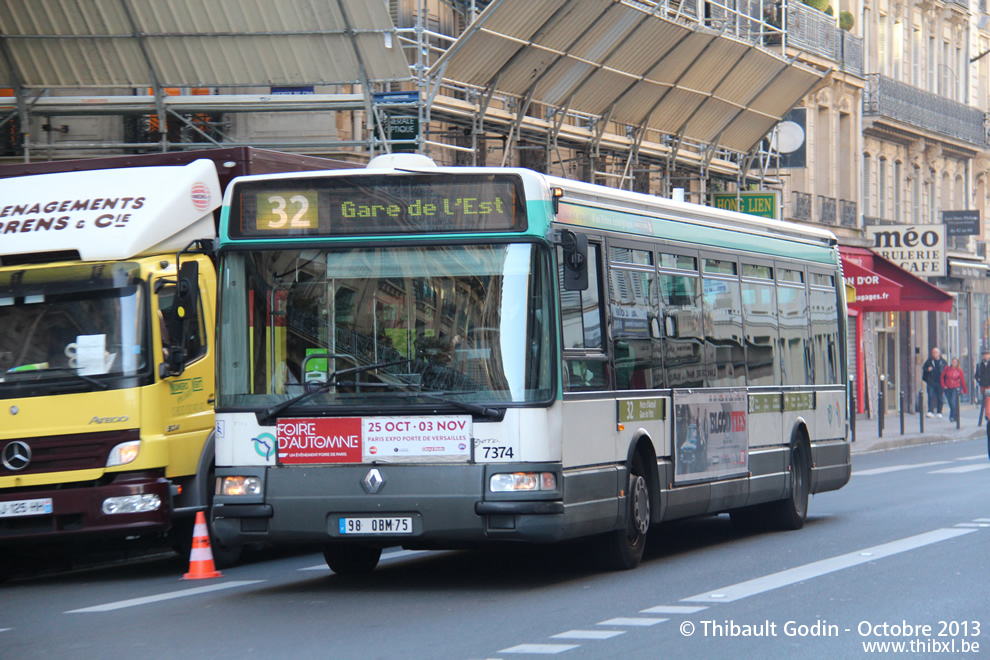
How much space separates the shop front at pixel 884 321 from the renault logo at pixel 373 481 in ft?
84.4

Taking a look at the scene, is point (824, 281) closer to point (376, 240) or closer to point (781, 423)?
point (781, 423)

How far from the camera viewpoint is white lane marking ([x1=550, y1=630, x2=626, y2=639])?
27.3 ft

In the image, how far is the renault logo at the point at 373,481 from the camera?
10133 mm

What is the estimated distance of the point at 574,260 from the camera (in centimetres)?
994

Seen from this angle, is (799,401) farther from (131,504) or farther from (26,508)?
(26,508)

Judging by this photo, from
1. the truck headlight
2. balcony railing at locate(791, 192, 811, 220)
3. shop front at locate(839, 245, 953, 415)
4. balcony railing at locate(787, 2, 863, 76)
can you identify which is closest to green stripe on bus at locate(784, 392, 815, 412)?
the truck headlight

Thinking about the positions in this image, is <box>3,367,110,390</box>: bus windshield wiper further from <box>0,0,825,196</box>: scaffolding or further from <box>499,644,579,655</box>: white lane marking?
<box>0,0,825,196</box>: scaffolding

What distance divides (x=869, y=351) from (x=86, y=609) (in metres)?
35.7

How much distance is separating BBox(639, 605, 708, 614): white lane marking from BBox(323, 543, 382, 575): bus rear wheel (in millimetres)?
2737

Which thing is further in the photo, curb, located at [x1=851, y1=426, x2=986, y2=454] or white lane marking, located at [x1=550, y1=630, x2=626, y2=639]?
curb, located at [x1=851, y1=426, x2=986, y2=454]

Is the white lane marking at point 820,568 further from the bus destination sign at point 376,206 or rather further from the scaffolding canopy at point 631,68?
the scaffolding canopy at point 631,68

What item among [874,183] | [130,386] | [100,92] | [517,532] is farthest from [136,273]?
[874,183]

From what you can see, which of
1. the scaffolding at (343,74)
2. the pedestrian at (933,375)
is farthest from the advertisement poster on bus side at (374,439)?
the pedestrian at (933,375)

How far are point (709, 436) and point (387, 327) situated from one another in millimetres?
3592
